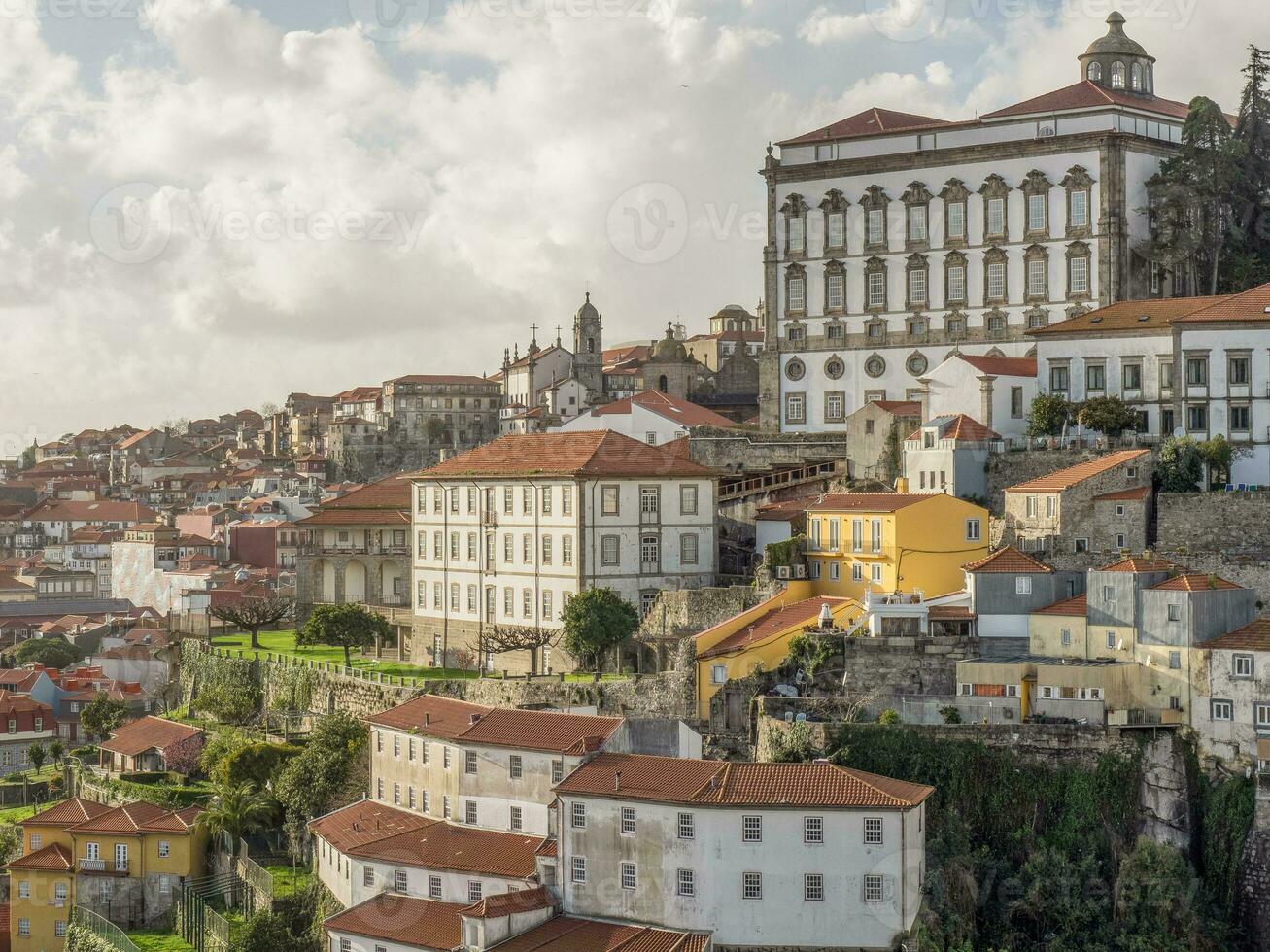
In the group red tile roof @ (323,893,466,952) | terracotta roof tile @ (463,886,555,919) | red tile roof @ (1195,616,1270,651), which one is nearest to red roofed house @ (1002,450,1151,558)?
red tile roof @ (1195,616,1270,651)

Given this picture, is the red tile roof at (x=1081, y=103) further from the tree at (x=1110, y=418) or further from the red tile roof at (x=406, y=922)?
the red tile roof at (x=406, y=922)

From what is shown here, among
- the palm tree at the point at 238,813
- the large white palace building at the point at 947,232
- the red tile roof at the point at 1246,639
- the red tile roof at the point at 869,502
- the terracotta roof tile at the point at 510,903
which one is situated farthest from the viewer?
the large white palace building at the point at 947,232

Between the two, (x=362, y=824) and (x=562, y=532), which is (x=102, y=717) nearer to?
(x=562, y=532)

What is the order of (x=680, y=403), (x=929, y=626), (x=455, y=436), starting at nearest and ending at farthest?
(x=929, y=626) → (x=680, y=403) → (x=455, y=436)

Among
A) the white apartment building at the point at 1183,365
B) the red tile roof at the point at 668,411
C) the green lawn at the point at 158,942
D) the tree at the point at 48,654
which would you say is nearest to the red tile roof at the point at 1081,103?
the white apartment building at the point at 1183,365

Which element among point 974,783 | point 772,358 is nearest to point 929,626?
point 974,783

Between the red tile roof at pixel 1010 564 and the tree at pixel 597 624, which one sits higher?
the red tile roof at pixel 1010 564

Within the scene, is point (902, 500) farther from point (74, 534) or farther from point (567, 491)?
point (74, 534)
